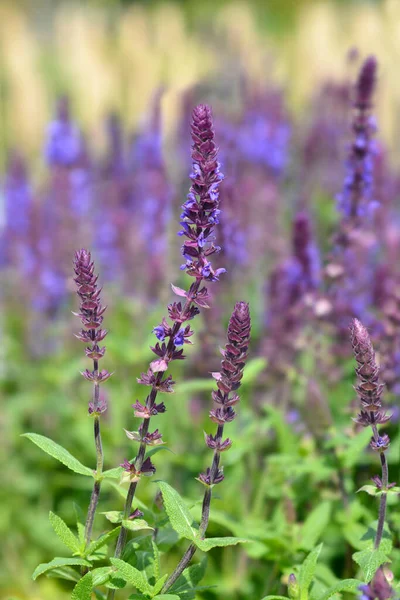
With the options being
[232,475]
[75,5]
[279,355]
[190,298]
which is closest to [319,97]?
[279,355]

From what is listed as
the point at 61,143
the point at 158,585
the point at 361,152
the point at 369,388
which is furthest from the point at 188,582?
the point at 61,143

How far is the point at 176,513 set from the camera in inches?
64.4

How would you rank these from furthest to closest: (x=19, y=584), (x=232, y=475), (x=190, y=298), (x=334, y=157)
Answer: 1. (x=334, y=157)
2. (x=19, y=584)
3. (x=232, y=475)
4. (x=190, y=298)

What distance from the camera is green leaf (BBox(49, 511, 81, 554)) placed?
1669mm

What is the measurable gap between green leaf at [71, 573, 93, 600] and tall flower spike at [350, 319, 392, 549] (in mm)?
667

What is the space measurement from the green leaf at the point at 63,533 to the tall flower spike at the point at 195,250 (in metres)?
0.17

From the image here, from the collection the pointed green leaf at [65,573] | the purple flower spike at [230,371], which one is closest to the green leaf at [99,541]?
the pointed green leaf at [65,573]

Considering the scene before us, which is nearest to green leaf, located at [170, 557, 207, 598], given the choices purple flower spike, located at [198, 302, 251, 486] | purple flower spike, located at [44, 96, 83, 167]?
purple flower spike, located at [198, 302, 251, 486]

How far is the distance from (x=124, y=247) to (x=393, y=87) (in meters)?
4.76

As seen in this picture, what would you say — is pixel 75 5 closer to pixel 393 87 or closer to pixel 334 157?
pixel 393 87

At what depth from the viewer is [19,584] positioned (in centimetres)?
338

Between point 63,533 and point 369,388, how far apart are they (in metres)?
0.77

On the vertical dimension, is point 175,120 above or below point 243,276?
above

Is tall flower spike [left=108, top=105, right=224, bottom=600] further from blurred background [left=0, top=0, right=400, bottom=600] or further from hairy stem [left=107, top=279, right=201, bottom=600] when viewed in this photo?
blurred background [left=0, top=0, right=400, bottom=600]
